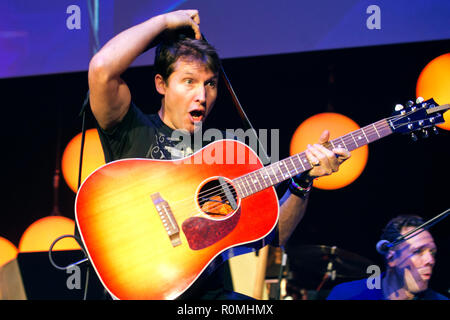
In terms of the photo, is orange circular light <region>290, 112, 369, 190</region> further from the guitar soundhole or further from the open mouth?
the guitar soundhole

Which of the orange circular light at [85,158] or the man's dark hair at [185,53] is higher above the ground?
the man's dark hair at [185,53]

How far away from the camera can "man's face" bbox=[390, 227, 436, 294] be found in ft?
10.4

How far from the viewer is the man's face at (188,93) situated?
2164 mm

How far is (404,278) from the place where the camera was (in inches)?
125

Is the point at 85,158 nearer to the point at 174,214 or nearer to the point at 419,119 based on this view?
the point at 174,214

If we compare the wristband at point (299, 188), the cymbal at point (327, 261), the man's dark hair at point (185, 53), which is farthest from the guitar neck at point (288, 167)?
the cymbal at point (327, 261)

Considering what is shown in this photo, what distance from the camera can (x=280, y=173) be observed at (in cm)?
209

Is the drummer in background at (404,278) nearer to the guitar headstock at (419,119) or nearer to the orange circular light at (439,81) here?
the orange circular light at (439,81)

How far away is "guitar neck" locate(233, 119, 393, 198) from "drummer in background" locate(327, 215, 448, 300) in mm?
1537

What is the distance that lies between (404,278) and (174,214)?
2226 mm

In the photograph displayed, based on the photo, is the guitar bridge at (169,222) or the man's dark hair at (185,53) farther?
the man's dark hair at (185,53)

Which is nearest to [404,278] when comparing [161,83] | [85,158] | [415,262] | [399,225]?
[415,262]

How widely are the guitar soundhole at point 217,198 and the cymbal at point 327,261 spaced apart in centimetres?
202

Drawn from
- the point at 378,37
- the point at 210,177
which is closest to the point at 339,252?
the point at 378,37
